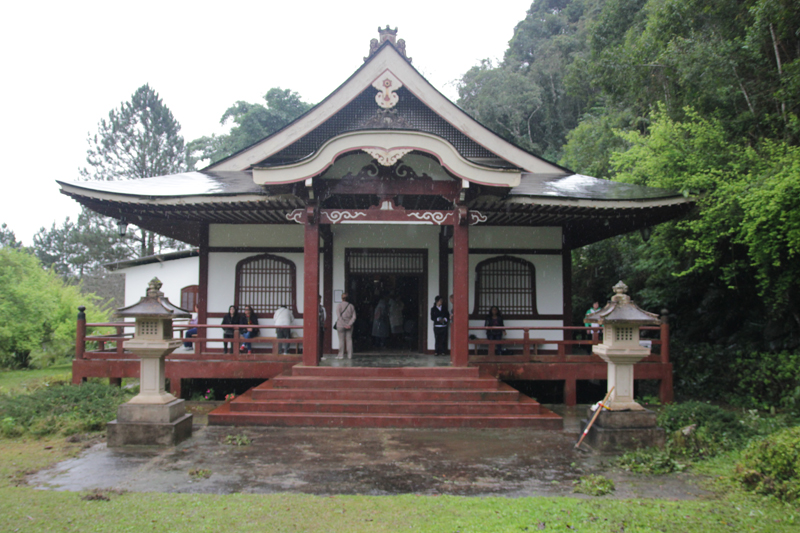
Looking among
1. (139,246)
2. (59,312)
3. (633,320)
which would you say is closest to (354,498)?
(633,320)

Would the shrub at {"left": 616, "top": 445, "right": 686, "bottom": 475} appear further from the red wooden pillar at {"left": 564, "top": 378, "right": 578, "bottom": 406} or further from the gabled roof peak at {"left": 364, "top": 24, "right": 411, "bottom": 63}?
the gabled roof peak at {"left": 364, "top": 24, "right": 411, "bottom": 63}

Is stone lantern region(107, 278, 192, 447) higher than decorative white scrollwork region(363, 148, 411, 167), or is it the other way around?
decorative white scrollwork region(363, 148, 411, 167)

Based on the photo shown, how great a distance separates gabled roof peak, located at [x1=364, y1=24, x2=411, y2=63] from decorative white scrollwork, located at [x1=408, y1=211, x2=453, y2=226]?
3.94 m

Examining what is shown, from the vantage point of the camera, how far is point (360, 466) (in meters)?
6.34

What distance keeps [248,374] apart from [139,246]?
3565 cm

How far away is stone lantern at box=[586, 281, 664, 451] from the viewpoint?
7.07 m

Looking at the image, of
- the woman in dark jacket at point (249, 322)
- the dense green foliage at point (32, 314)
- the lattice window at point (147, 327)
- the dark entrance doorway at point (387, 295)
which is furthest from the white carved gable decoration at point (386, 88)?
the dense green foliage at point (32, 314)

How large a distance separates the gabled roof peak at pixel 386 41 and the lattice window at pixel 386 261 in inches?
168

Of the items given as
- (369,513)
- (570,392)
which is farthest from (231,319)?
(369,513)

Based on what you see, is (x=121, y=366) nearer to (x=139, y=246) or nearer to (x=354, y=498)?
(x=354, y=498)

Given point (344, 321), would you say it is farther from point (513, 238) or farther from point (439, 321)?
point (513, 238)

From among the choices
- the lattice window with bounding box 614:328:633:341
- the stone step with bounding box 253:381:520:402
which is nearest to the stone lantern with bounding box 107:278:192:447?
the stone step with bounding box 253:381:520:402

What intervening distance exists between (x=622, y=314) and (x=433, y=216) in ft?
12.2

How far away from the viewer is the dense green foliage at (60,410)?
7.89 m
